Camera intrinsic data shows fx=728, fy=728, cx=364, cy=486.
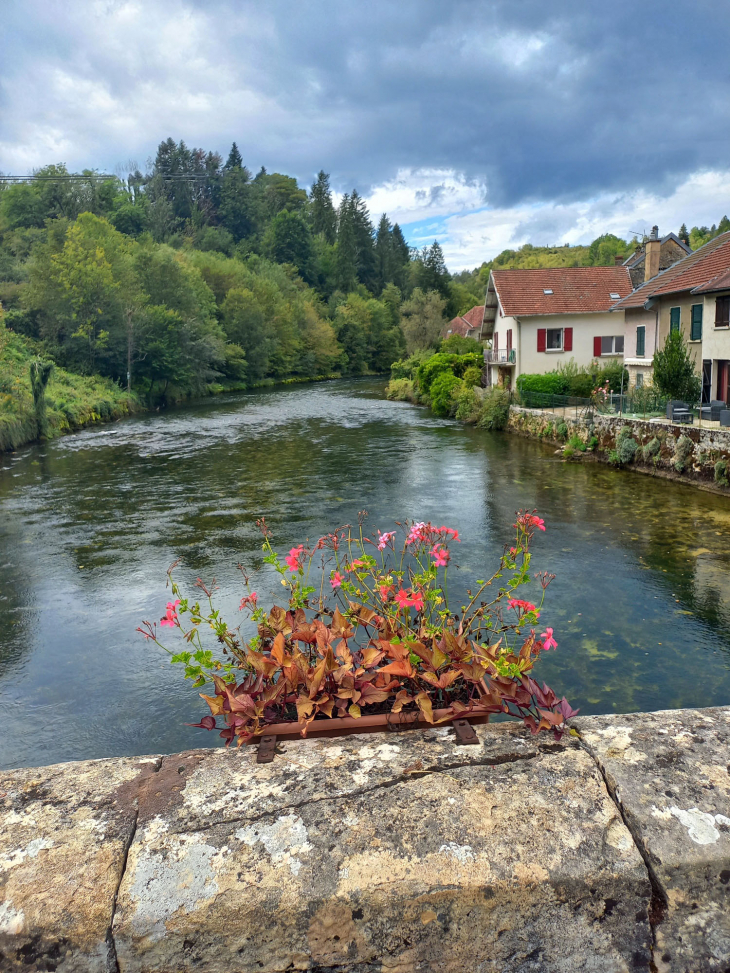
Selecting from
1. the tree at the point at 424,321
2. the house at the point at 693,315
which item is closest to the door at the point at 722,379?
the house at the point at 693,315

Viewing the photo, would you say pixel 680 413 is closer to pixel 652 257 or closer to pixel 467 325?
pixel 652 257

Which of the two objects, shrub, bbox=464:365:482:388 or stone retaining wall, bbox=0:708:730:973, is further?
shrub, bbox=464:365:482:388

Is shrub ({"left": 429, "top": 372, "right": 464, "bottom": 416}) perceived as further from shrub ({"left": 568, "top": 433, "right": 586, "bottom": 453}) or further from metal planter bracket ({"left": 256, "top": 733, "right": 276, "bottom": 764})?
metal planter bracket ({"left": 256, "top": 733, "right": 276, "bottom": 764})

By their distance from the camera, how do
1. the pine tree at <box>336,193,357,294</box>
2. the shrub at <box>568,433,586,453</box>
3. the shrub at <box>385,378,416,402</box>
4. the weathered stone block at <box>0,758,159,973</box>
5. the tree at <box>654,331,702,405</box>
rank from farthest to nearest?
the pine tree at <box>336,193,357,294</box>
the shrub at <box>385,378,416,402</box>
the shrub at <box>568,433,586,453</box>
the tree at <box>654,331,702,405</box>
the weathered stone block at <box>0,758,159,973</box>

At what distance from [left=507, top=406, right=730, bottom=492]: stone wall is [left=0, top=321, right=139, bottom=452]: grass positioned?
66.0 ft

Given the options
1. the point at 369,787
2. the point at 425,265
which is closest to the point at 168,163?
the point at 425,265

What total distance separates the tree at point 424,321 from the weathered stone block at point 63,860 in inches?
2654

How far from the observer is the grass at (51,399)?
28298 millimetres

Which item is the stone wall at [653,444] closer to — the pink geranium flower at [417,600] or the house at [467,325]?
the pink geranium flower at [417,600]

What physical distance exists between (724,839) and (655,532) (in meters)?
12.1

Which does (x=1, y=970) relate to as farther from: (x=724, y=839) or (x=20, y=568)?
(x=20, y=568)

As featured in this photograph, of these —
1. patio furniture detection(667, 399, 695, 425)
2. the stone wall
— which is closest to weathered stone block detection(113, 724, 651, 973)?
the stone wall

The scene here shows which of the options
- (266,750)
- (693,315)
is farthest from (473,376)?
(266,750)

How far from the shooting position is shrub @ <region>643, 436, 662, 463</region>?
19.1 metres
